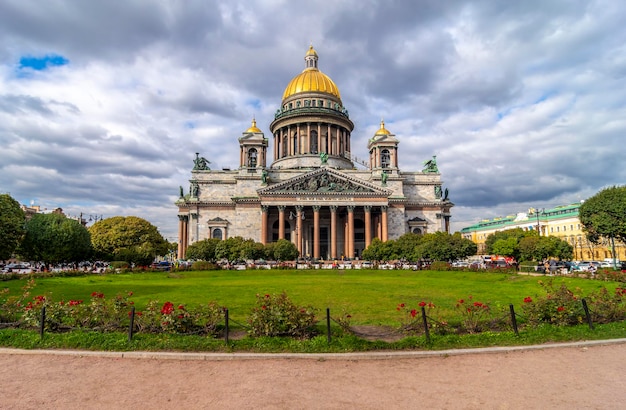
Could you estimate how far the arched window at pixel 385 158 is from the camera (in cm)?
7050

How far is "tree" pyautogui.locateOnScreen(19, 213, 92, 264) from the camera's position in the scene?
42656 mm

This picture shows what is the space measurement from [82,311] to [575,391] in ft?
41.1

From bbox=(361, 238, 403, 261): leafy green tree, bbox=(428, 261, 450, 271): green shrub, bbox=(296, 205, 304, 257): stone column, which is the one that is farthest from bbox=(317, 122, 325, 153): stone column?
bbox=(428, 261, 450, 271): green shrub

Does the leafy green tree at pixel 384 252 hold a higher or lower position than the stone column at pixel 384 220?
lower

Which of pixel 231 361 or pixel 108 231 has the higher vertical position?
pixel 108 231

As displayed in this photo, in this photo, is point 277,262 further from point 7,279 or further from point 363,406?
point 363,406

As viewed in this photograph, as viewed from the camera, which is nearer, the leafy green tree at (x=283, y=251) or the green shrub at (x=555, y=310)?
the green shrub at (x=555, y=310)

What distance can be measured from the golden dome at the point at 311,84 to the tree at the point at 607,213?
4888cm

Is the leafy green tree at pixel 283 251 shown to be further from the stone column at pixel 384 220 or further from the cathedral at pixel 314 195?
the stone column at pixel 384 220

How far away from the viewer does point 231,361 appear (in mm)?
9398

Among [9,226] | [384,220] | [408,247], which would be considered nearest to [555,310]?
[408,247]

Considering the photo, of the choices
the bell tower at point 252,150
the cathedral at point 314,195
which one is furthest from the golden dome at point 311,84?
the bell tower at point 252,150

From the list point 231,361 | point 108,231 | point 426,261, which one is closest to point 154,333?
point 231,361

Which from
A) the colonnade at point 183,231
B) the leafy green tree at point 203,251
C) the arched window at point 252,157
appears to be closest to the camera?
the leafy green tree at point 203,251
